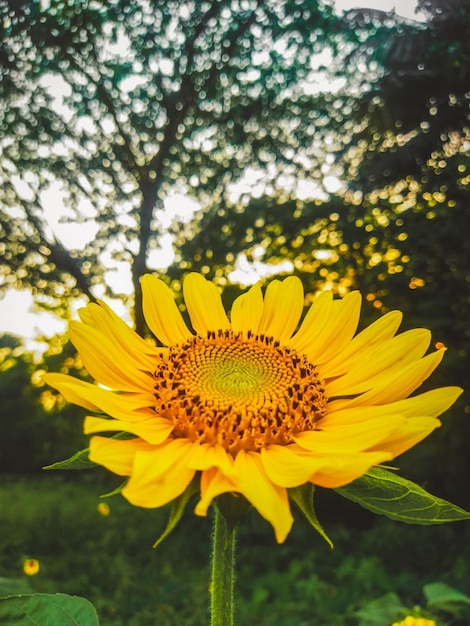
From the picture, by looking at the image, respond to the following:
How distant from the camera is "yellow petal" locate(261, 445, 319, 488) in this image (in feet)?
1.60

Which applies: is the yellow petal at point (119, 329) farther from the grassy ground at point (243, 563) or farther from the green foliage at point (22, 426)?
the green foliage at point (22, 426)

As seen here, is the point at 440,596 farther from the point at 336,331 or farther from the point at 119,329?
the point at 119,329

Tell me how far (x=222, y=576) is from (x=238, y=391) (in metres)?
0.21

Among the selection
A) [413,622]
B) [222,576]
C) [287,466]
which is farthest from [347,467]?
[413,622]

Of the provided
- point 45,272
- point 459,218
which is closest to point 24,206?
point 45,272

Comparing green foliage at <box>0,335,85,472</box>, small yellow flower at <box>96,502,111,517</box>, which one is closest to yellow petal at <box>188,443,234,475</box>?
small yellow flower at <box>96,502,111,517</box>

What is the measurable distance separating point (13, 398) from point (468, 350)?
8.69 m

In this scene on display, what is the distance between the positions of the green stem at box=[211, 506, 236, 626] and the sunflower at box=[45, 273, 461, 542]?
0.05 metres

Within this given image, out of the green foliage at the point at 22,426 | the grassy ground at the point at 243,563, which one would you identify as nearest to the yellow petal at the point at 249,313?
the grassy ground at the point at 243,563

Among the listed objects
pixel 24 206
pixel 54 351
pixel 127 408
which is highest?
pixel 24 206

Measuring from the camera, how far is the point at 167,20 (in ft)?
25.7

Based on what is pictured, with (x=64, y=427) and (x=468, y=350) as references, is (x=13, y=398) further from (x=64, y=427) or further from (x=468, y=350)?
(x=468, y=350)

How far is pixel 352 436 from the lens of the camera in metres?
0.56

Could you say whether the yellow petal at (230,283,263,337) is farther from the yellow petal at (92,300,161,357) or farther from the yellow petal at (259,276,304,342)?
the yellow petal at (92,300,161,357)
